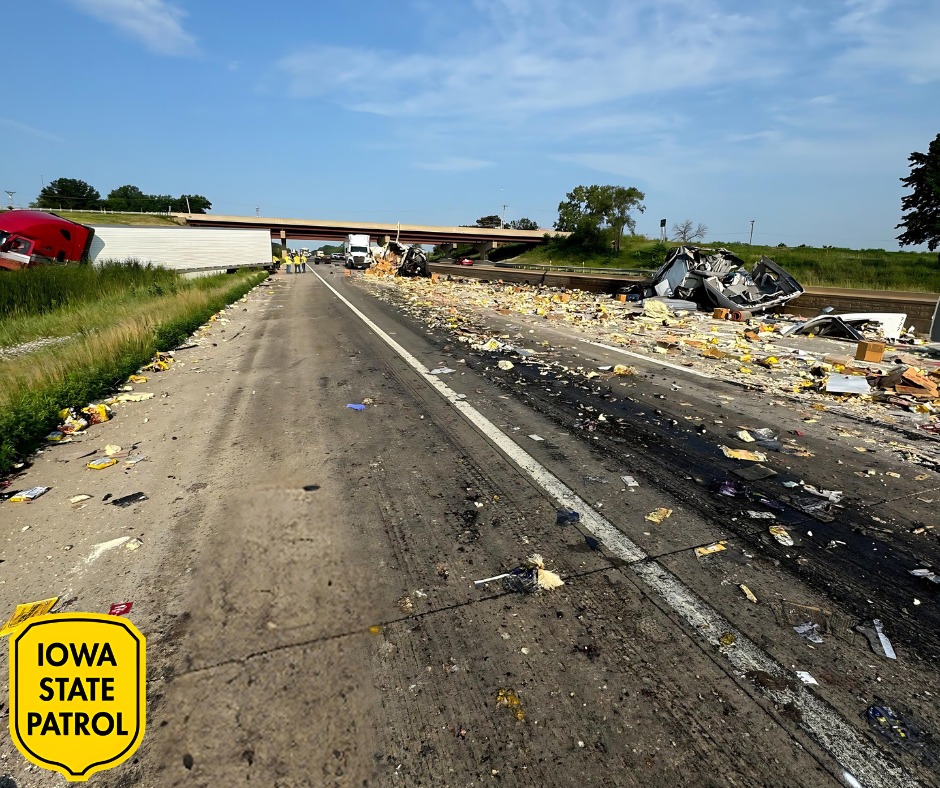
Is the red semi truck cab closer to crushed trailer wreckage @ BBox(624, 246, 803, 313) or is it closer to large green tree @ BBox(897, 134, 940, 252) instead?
crushed trailer wreckage @ BBox(624, 246, 803, 313)

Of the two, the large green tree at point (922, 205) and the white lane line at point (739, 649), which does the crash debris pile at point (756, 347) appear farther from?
the large green tree at point (922, 205)

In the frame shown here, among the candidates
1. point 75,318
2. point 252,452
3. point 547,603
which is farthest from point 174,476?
point 75,318

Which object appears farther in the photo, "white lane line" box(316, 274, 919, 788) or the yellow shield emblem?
"white lane line" box(316, 274, 919, 788)

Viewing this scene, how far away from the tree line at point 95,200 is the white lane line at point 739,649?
128 meters

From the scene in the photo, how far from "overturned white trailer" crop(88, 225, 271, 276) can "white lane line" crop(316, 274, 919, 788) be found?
28158 mm

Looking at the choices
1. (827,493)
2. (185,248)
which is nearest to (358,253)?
(185,248)

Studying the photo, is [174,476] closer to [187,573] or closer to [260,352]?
[187,573]

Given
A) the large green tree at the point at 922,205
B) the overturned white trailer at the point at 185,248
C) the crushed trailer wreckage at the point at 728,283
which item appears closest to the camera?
the crushed trailer wreckage at the point at 728,283

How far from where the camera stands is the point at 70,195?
117 meters

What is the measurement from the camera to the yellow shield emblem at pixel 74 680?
136 centimetres

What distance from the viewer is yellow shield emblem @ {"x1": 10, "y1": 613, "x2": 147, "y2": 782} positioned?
1356 millimetres

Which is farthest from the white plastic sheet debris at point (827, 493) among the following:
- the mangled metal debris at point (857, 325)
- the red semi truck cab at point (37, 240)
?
the red semi truck cab at point (37, 240)

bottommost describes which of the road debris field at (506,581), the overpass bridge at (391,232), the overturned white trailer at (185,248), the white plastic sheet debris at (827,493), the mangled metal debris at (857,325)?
the road debris field at (506,581)

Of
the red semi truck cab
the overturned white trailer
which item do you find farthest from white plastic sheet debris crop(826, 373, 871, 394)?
the overturned white trailer
